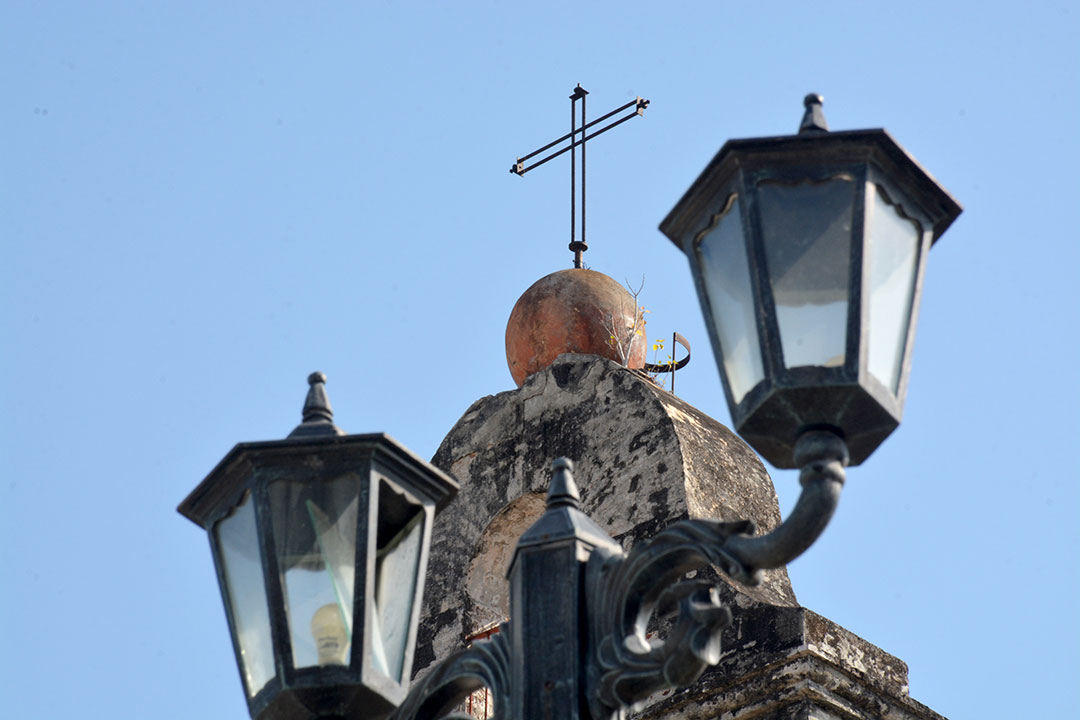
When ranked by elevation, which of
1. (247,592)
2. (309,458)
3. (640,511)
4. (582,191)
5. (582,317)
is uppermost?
(582,191)

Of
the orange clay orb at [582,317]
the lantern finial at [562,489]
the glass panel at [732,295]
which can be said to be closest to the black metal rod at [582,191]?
the orange clay orb at [582,317]

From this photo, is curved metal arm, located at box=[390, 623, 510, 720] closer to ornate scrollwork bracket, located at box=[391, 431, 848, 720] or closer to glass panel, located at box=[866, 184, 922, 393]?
ornate scrollwork bracket, located at box=[391, 431, 848, 720]

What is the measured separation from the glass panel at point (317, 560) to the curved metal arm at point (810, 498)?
0.79 m

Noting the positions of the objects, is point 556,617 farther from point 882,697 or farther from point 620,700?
point 882,697

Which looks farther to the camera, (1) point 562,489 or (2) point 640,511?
(2) point 640,511

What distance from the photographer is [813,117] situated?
12.8ft

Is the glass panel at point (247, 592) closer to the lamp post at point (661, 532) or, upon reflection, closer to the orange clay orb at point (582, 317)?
the lamp post at point (661, 532)

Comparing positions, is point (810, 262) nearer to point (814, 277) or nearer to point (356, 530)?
point (814, 277)

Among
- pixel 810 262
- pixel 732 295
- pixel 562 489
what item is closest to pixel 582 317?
pixel 562 489

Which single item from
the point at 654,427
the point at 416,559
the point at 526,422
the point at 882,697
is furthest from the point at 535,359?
the point at 416,559

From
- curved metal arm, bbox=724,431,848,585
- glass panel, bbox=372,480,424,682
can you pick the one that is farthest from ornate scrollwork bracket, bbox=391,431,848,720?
glass panel, bbox=372,480,424,682

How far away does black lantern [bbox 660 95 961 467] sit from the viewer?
142 inches

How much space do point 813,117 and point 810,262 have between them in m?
0.35

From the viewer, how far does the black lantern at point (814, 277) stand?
362 centimetres
